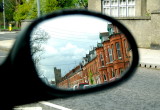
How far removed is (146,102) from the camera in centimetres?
679

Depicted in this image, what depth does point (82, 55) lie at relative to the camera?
1.27 m

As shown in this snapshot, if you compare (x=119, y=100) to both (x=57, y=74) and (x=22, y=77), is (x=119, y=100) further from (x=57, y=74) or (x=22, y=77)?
(x=22, y=77)

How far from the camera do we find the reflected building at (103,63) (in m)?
1.29

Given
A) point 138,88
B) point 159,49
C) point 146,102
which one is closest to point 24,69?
point 146,102

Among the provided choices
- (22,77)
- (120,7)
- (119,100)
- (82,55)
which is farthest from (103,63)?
(120,7)

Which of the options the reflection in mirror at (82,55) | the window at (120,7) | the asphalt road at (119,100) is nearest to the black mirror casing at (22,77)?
the reflection in mirror at (82,55)

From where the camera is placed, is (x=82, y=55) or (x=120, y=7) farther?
(x=120, y=7)

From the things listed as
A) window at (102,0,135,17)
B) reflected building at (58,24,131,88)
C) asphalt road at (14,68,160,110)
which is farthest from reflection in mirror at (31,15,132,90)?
window at (102,0,135,17)

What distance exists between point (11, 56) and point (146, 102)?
241 inches

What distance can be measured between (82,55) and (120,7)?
27.1m

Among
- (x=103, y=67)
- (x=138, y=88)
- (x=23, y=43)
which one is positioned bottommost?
(x=138, y=88)

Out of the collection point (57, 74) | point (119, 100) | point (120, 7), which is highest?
point (120, 7)

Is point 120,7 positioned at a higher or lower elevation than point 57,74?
higher

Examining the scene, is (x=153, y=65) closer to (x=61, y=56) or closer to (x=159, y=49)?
(x=159, y=49)
